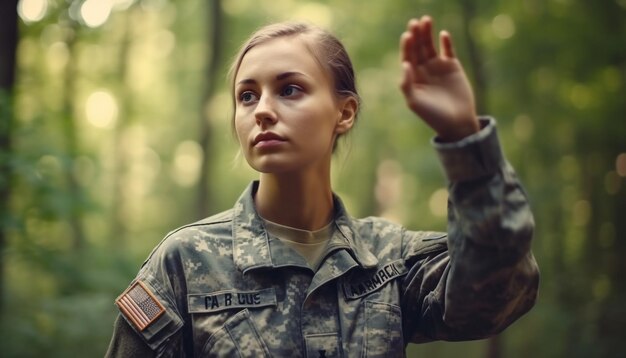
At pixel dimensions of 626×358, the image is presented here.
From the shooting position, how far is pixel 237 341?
2107mm

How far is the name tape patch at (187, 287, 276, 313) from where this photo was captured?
2.14 metres

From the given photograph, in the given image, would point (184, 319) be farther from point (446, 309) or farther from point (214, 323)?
point (446, 309)

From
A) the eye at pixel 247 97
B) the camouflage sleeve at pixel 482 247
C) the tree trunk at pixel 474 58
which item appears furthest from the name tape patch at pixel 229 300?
the tree trunk at pixel 474 58

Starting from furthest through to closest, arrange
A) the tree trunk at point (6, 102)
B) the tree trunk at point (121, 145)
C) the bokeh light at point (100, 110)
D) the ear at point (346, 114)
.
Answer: the bokeh light at point (100, 110)
the tree trunk at point (121, 145)
the tree trunk at point (6, 102)
the ear at point (346, 114)

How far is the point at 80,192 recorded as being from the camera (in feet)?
21.2

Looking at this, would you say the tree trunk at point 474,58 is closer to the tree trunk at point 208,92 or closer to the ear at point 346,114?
the tree trunk at point 208,92

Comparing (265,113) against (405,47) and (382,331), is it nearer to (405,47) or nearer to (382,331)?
(405,47)

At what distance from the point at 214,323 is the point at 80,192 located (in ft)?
15.8

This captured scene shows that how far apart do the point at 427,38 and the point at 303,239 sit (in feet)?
3.10

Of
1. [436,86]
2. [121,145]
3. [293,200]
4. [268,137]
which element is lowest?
[121,145]

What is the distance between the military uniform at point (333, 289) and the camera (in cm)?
187

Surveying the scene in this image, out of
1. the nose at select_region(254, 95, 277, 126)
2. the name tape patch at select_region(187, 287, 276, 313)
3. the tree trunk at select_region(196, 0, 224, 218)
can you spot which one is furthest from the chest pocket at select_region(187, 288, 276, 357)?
the tree trunk at select_region(196, 0, 224, 218)

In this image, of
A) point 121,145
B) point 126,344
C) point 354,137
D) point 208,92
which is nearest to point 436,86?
point 126,344

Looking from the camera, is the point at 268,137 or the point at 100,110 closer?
the point at 268,137
